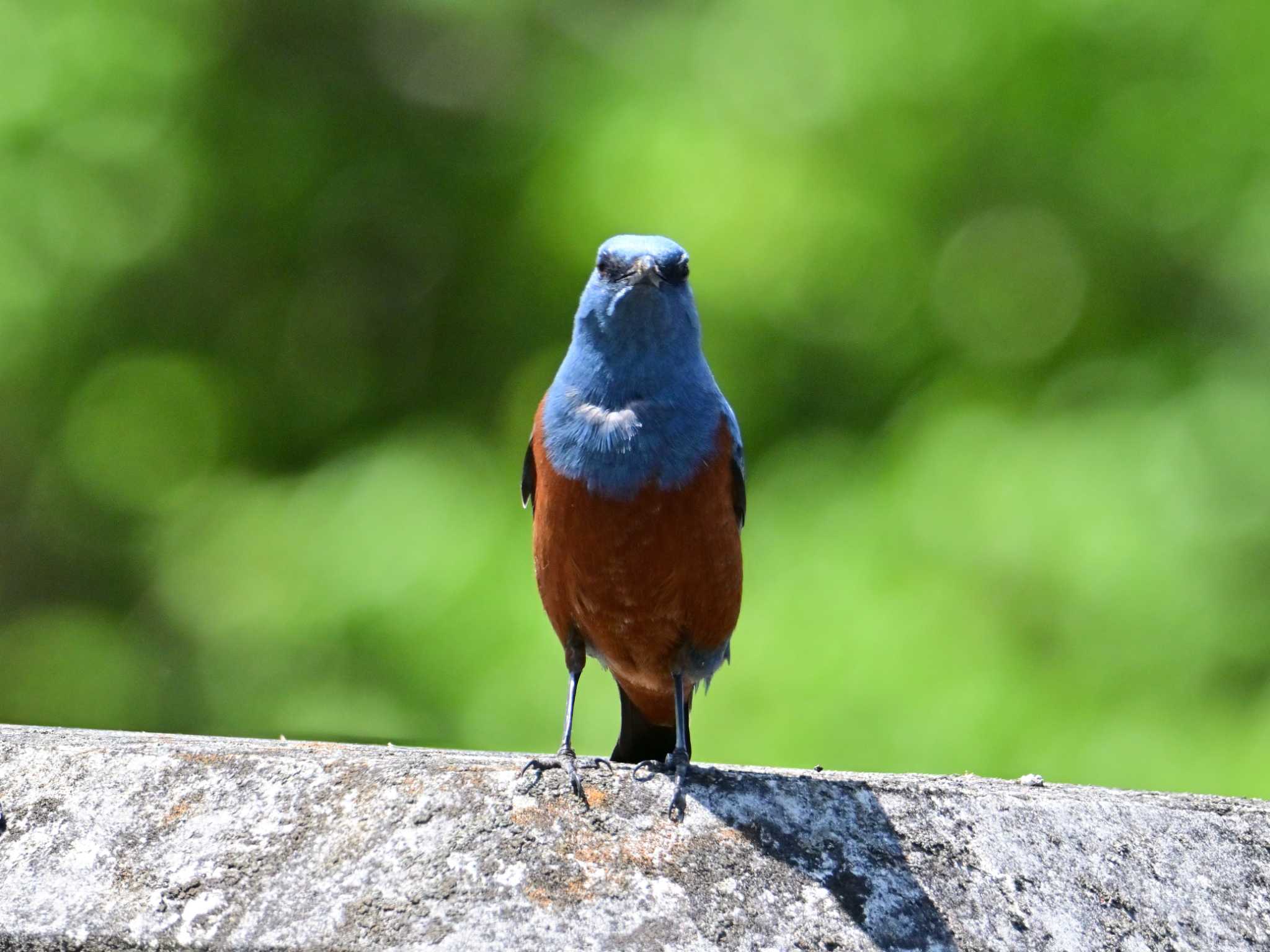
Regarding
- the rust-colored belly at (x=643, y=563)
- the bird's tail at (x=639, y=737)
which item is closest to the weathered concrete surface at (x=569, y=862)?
the rust-colored belly at (x=643, y=563)

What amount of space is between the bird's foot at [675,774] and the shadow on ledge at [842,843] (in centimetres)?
2

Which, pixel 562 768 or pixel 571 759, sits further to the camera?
pixel 571 759

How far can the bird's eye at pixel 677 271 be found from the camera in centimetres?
343

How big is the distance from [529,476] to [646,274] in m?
0.67

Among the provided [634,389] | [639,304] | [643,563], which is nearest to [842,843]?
[643,563]

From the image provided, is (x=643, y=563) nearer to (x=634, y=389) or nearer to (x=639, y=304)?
(x=634, y=389)

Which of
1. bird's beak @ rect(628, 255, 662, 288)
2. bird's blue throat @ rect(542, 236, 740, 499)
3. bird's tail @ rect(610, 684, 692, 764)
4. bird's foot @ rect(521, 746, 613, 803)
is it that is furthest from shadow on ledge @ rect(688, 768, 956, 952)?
bird's tail @ rect(610, 684, 692, 764)

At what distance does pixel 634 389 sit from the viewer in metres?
3.34

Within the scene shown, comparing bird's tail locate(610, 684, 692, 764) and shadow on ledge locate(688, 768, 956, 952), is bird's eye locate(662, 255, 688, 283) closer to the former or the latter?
bird's tail locate(610, 684, 692, 764)

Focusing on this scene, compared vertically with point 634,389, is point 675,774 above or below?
below

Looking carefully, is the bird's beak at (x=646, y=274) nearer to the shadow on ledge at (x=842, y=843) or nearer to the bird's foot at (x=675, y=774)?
the bird's foot at (x=675, y=774)

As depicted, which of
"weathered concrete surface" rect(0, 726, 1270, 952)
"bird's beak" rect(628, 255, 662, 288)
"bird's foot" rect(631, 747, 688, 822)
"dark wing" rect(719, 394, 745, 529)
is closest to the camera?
"weathered concrete surface" rect(0, 726, 1270, 952)

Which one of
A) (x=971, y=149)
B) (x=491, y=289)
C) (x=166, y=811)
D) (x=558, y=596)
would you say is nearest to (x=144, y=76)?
(x=491, y=289)

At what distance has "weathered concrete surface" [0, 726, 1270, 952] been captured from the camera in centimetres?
178
